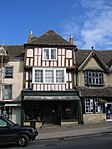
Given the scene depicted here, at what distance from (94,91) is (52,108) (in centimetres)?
500

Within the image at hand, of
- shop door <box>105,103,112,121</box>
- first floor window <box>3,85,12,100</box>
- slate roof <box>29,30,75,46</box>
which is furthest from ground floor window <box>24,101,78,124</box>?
slate roof <box>29,30,75,46</box>

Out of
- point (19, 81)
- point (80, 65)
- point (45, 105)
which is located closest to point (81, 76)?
point (80, 65)

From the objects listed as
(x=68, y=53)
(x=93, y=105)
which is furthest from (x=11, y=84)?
(x=93, y=105)

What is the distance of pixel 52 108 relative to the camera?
25.8m

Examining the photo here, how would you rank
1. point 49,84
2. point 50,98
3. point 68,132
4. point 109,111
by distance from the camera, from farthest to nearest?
point 109,111
point 49,84
point 50,98
point 68,132

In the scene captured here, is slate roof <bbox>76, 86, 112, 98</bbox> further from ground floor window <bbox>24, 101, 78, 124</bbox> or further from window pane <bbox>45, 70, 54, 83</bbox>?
window pane <bbox>45, 70, 54, 83</bbox>

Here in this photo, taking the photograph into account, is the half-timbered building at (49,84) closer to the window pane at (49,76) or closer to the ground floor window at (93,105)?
the window pane at (49,76)

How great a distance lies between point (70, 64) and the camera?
87.5 feet

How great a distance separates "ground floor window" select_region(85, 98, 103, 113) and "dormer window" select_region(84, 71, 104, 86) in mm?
1888

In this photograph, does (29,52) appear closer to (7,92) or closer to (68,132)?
(7,92)

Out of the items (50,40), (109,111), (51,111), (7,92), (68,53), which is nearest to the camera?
(51,111)

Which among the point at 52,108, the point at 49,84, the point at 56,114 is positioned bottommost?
the point at 56,114

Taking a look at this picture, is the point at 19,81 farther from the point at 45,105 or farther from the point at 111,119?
the point at 111,119

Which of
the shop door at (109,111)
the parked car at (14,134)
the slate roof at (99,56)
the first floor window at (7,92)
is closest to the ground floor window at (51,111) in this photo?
the first floor window at (7,92)
